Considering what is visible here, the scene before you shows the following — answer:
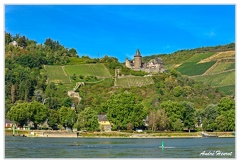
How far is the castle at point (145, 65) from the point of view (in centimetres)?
10712

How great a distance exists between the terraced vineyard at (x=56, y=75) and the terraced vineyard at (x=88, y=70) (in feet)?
4.56

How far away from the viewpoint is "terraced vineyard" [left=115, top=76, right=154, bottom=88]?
91931 mm

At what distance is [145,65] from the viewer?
11131 centimetres

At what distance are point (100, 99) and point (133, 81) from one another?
1606cm

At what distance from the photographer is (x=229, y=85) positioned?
8944 centimetres

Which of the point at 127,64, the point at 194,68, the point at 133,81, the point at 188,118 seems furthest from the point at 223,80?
the point at 188,118

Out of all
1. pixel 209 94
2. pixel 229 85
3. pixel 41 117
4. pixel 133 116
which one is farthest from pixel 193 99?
pixel 41 117

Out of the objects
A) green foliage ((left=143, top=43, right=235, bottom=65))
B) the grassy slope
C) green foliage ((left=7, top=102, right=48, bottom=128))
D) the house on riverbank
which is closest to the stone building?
the grassy slope

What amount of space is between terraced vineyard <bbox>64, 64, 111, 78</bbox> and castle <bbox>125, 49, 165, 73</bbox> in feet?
34.0

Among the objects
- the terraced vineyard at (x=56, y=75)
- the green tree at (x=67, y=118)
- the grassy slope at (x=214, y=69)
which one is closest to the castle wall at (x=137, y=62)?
the grassy slope at (x=214, y=69)

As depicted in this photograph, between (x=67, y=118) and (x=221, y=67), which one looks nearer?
(x=67, y=118)

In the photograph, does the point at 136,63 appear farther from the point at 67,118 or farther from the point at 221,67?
the point at 67,118

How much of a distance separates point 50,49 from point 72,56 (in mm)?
5320

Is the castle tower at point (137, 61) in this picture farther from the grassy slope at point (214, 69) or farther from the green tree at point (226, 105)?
the green tree at point (226, 105)
